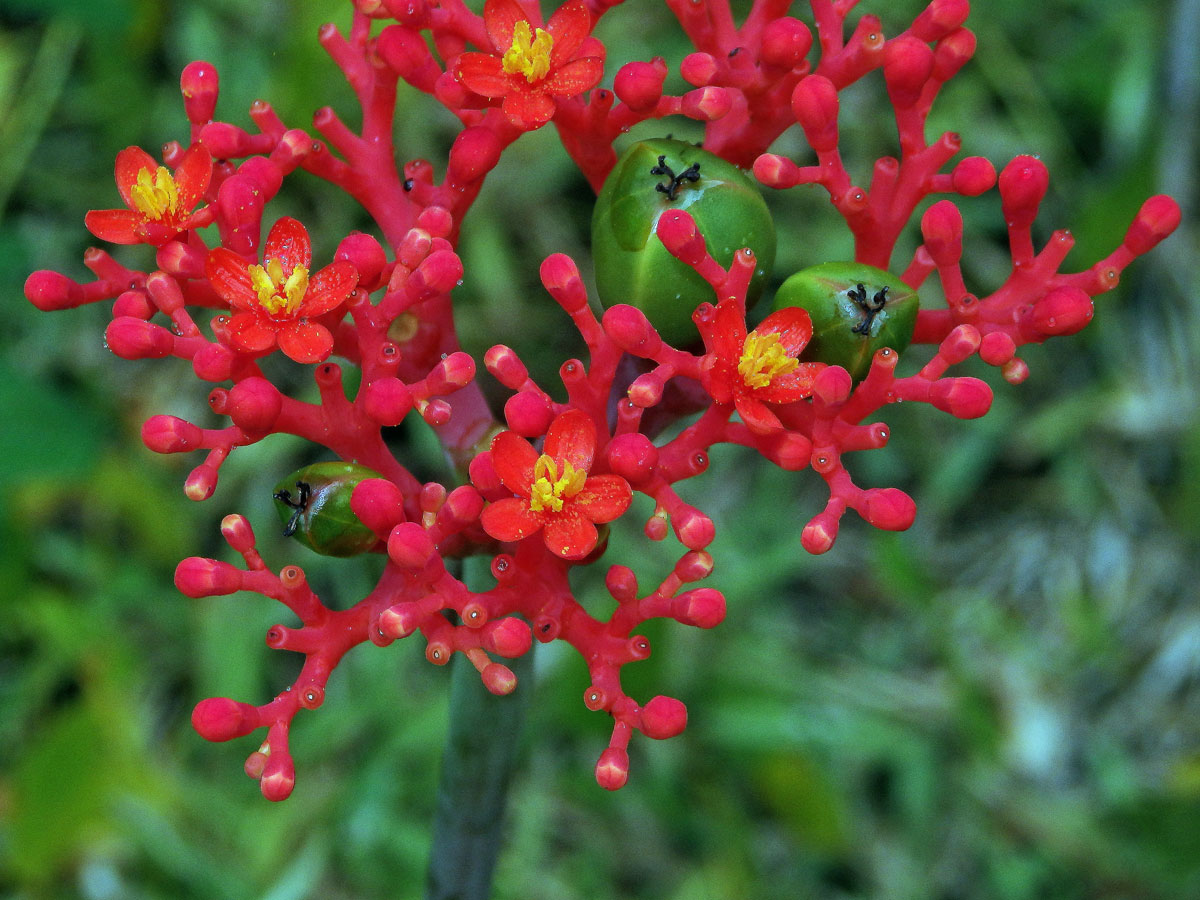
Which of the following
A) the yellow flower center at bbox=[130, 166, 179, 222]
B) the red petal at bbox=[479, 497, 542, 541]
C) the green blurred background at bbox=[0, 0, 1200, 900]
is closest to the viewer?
the red petal at bbox=[479, 497, 542, 541]

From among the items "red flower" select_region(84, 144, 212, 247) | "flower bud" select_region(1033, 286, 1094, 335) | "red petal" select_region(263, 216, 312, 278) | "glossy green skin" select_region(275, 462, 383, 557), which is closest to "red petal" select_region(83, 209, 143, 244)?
"red flower" select_region(84, 144, 212, 247)

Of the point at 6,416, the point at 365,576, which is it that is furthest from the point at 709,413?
the point at 365,576

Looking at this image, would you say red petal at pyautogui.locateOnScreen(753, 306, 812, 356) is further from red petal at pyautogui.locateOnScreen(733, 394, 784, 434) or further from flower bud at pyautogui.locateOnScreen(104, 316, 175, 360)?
flower bud at pyautogui.locateOnScreen(104, 316, 175, 360)

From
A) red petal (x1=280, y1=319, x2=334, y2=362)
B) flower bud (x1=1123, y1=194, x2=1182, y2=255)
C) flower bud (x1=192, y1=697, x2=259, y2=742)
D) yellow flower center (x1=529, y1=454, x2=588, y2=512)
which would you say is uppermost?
flower bud (x1=1123, y1=194, x2=1182, y2=255)

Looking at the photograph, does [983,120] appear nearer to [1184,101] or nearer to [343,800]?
[1184,101]

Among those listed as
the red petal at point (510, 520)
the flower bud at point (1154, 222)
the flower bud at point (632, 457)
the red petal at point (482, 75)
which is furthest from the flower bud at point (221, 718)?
the flower bud at point (1154, 222)

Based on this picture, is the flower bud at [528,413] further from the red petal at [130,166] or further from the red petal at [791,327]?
the red petal at [130,166]

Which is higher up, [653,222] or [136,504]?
[653,222]
